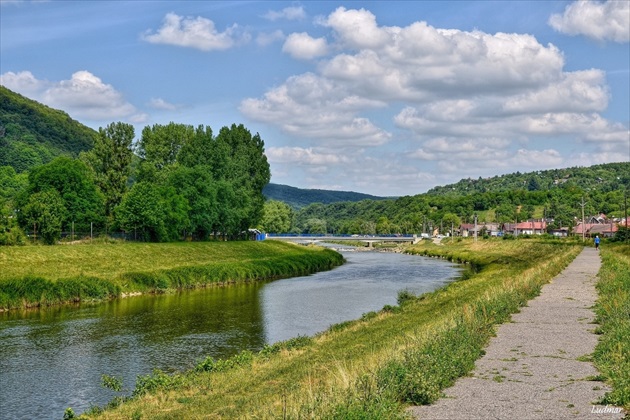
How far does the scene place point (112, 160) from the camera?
103m

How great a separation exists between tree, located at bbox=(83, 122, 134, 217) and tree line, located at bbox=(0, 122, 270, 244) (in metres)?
0.15


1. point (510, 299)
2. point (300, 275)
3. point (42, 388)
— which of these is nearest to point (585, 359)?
point (510, 299)

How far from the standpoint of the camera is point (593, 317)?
86.2 ft

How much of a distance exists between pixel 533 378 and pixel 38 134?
191257 mm

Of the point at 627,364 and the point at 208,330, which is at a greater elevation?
the point at 627,364

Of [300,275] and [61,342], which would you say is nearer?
[61,342]

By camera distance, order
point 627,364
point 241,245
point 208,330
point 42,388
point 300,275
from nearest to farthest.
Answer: point 627,364 → point 42,388 → point 208,330 → point 300,275 → point 241,245

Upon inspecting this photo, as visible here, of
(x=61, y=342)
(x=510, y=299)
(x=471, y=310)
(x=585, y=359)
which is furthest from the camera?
(x=61, y=342)

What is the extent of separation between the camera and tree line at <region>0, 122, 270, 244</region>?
79.8m

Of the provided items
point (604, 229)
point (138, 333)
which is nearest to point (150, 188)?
point (138, 333)

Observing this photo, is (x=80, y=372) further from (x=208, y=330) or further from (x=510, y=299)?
(x=510, y=299)

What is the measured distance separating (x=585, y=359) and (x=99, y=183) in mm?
91909

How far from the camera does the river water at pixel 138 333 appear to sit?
2384cm

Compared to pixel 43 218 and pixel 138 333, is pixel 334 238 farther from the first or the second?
pixel 138 333
